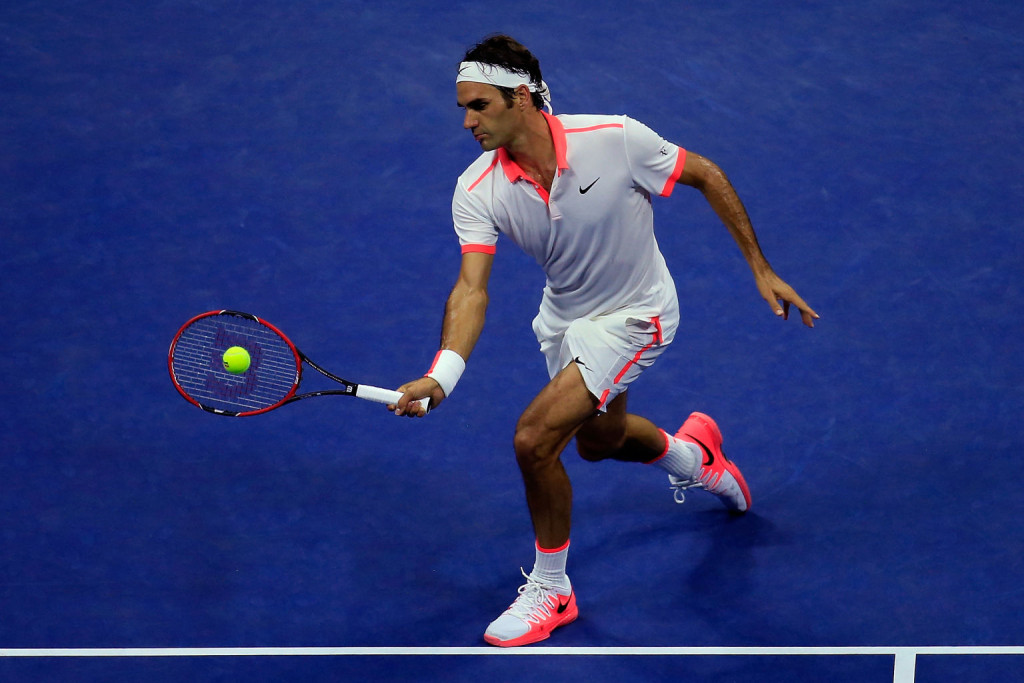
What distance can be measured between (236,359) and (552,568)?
4.39ft

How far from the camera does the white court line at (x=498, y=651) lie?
4.49 meters

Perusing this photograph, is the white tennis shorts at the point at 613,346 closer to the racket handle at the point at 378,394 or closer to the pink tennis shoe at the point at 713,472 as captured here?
the pink tennis shoe at the point at 713,472

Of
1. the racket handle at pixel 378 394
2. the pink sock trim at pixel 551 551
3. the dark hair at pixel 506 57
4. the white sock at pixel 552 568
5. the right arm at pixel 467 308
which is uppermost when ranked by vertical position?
the dark hair at pixel 506 57

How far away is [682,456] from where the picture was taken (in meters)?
4.94

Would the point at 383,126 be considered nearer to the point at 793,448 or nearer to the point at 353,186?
the point at 353,186

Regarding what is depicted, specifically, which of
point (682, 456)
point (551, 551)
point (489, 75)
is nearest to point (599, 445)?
point (682, 456)

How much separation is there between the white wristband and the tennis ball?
67 cm

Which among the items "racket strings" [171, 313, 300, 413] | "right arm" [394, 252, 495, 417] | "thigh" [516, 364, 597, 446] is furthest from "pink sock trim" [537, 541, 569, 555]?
"racket strings" [171, 313, 300, 413]

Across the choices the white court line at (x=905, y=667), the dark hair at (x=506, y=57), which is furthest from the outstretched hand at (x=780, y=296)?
the white court line at (x=905, y=667)

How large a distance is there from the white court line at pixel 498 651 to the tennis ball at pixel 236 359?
1022mm

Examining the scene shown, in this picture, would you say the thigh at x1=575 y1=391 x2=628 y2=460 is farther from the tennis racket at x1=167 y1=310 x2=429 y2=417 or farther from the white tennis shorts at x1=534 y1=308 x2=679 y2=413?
the tennis racket at x1=167 y1=310 x2=429 y2=417

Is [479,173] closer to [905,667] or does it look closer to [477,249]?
[477,249]

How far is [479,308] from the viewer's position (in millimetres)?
4352

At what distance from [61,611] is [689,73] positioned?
4592 mm
